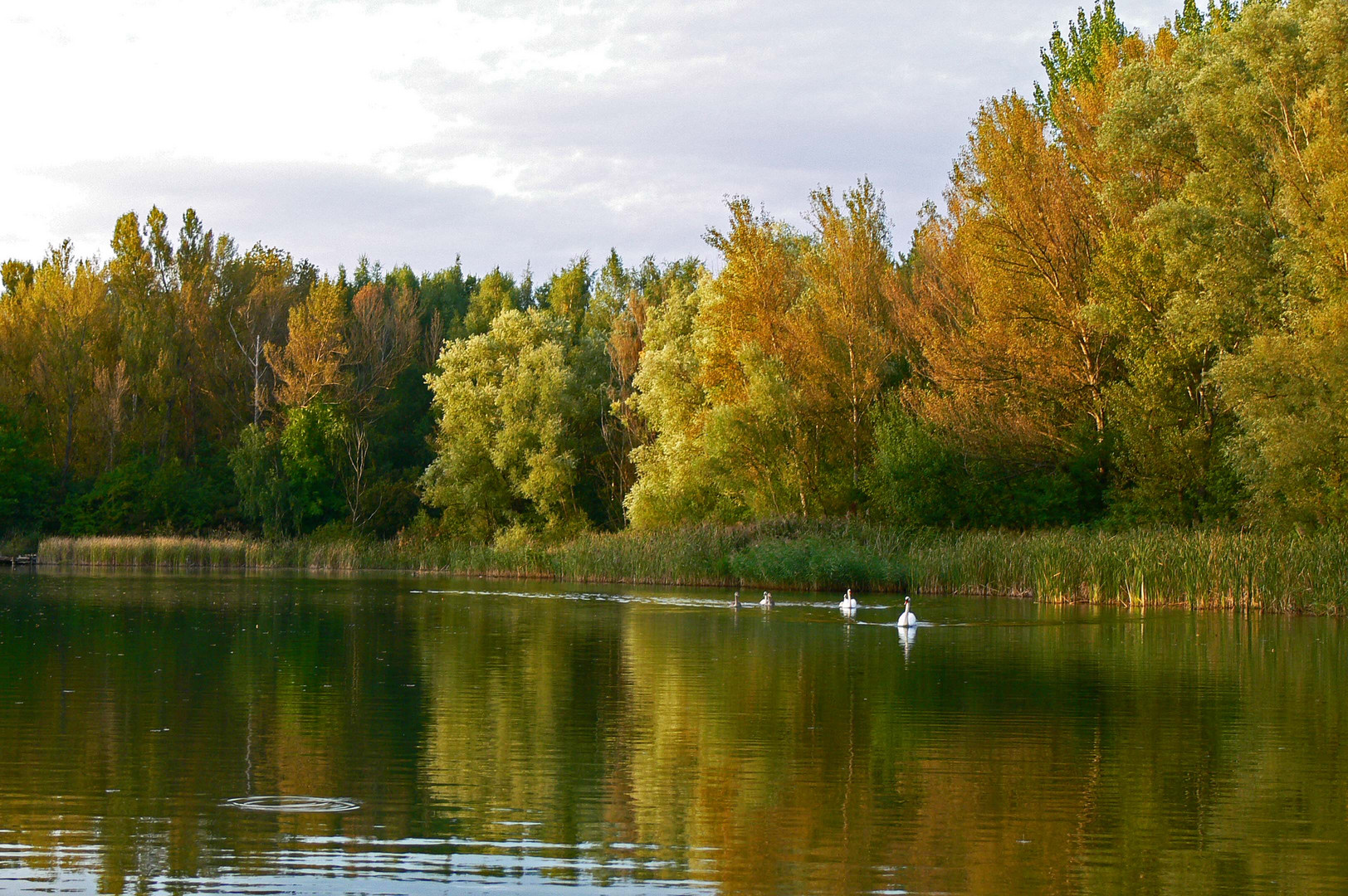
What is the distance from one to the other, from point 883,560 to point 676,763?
2781 cm

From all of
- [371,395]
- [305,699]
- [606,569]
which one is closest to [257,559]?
[371,395]

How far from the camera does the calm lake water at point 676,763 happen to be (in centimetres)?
837

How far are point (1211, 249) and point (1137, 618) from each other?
14.0m

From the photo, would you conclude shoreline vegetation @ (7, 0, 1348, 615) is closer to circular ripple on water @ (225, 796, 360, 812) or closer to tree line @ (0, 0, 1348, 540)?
tree line @ (0, 0, 1348, 540)

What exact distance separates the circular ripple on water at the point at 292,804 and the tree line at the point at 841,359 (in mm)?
29053

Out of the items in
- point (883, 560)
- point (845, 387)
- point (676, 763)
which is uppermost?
point (845, 387)

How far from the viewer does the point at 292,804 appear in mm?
9992

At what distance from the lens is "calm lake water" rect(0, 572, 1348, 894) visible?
8.37m

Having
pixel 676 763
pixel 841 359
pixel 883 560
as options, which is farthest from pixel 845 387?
pixel 676 763

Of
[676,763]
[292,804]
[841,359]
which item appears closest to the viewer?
[292,804]

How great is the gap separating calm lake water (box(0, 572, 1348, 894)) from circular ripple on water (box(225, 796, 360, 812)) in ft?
0.45

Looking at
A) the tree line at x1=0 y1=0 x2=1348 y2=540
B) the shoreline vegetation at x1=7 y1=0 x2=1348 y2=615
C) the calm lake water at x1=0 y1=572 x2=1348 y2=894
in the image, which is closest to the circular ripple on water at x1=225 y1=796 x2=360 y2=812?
the calm lake water at x1=0 y1=572 x2=1348 y2=894

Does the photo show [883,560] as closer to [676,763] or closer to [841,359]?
[841,359]

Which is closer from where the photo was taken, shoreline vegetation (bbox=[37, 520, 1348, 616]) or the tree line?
shoreline vegetation (bbox=[37, 520, 1348, 616])
